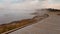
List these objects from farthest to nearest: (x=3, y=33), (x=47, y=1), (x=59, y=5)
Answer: (x=47, y=1), (x=59, y=5), (x=3, y=33)

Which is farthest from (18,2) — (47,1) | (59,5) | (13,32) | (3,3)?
(13,32)

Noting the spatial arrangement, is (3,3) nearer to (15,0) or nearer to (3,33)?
(15,0)

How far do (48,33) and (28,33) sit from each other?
0.20m

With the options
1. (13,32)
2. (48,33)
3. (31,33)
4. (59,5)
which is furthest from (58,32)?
(59,5)

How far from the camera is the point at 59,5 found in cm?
370

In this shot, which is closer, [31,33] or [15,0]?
[31,33]

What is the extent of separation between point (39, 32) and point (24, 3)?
2.76 metres

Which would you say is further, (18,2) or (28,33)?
(18,2)

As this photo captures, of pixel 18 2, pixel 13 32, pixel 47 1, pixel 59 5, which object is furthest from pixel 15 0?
pixel 13 32

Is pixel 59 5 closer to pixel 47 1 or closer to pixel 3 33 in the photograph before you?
pixel 47 1

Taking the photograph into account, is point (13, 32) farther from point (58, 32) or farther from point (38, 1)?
point (38, 1)

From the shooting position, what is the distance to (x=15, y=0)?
4.23 metres

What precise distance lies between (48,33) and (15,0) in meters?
2.99

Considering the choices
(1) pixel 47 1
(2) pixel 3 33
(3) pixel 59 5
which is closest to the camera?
(2) pixel 3 33
